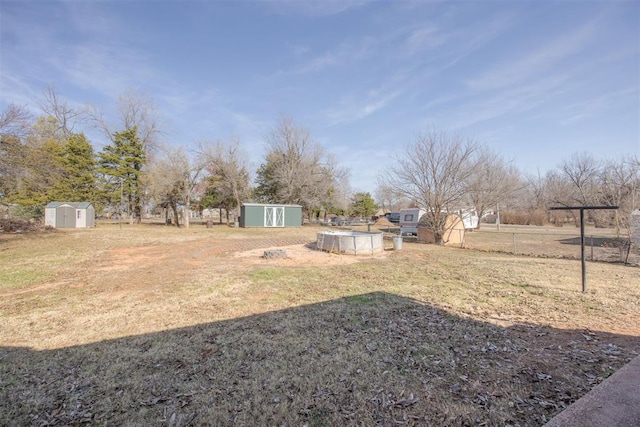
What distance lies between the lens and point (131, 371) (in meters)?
3.18

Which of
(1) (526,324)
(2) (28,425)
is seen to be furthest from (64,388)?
(1) (526,324)

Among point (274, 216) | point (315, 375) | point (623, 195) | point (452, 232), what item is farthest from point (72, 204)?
point (623, 195)

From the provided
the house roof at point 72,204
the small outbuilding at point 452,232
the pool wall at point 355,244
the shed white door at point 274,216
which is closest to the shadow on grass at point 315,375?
the pool wall at point 355,244

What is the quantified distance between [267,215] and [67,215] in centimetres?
1673

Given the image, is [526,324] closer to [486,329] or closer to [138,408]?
[486,329]

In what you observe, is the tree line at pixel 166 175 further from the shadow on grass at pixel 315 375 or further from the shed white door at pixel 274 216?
the shadow on grass at pixel 315 375

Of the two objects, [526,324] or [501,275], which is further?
[501,275]

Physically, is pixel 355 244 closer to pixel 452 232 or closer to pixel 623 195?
pixel 452 232

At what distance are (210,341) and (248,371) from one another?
3.45 feet

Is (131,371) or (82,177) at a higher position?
Result: (82,177)

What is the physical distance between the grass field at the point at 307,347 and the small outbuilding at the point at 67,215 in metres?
21.1

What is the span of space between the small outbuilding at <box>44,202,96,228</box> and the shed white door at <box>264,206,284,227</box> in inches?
610

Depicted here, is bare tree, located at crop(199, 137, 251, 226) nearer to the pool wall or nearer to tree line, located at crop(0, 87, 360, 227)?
tree line, located at crop(0, 87, 360, 227)

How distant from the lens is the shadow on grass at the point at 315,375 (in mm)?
2482
